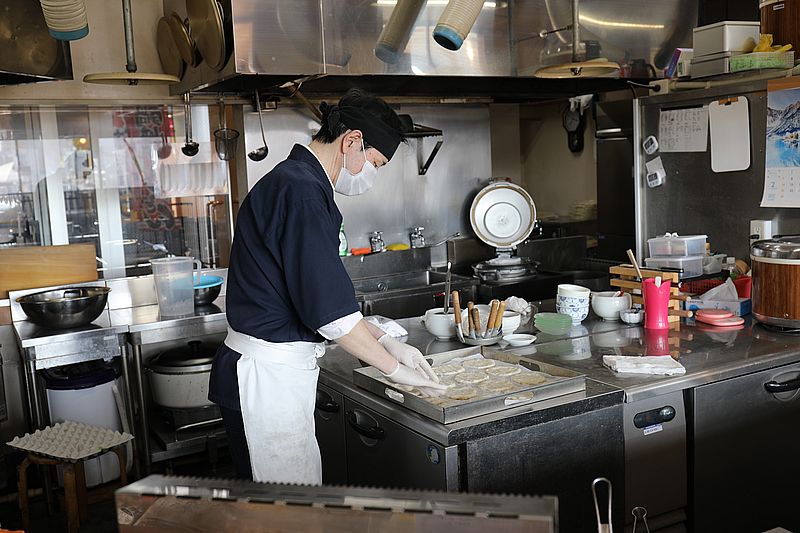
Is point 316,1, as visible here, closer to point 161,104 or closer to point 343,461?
point 161,104

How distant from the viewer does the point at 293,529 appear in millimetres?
1130

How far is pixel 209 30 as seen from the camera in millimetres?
3869

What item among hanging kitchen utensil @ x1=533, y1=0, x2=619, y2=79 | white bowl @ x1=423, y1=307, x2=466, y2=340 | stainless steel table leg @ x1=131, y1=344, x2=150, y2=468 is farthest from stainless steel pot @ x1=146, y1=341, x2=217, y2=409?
hanging kitchen utensil @ x1=533, y1=0, x2=619, y2=79

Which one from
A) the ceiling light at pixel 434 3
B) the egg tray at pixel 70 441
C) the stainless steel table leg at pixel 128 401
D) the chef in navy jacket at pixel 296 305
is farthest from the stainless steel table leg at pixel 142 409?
the ceiling light at pixel 434 3

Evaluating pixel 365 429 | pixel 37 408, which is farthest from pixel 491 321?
pixel 37 408

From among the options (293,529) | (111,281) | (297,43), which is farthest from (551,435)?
(111,281)

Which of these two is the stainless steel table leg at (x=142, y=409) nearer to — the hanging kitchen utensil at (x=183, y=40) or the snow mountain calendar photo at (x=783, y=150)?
the hanging kitchen utensil at (x=183, y=40)

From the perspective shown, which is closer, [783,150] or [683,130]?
[783,150]

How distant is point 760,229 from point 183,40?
3046 mm

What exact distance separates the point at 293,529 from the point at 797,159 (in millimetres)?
3105

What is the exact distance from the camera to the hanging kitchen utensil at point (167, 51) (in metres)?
4.39

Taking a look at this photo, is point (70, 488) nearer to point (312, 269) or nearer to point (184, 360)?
point (184, 360)

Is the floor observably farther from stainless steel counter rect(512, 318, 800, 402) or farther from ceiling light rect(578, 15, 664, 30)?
ceiling light rect(578, 15, 664, 30)

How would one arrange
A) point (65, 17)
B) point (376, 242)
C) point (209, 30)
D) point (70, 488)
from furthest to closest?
point (376, 242) < point (209, 30) < point (70, 488) < point (65, 17)
